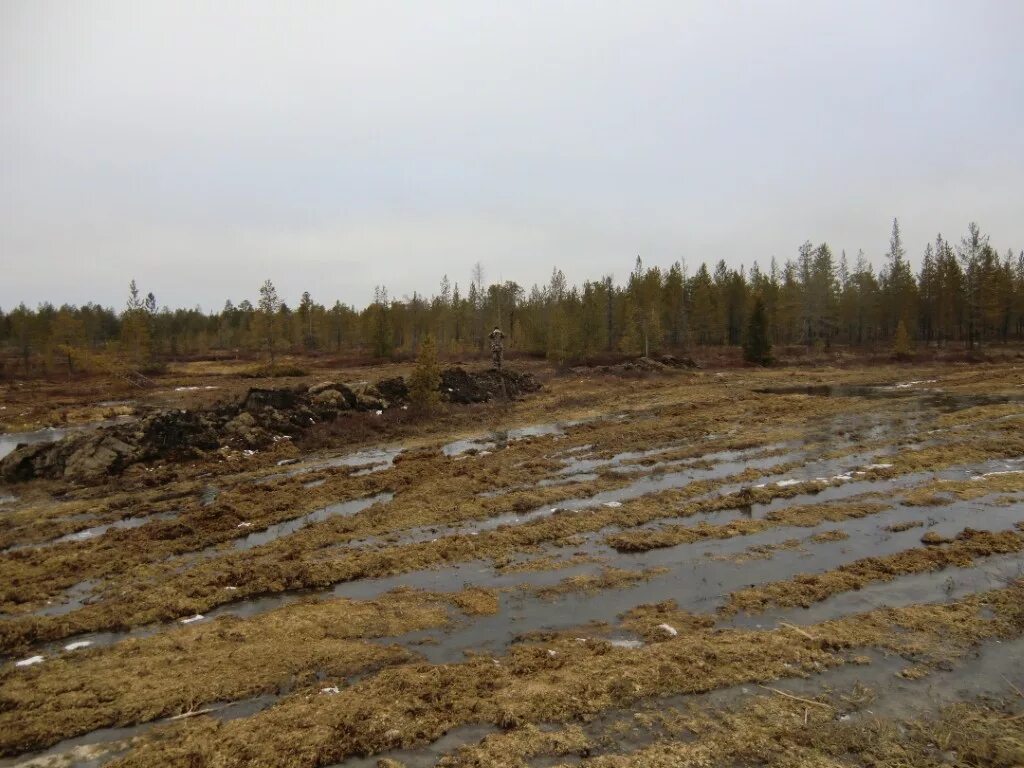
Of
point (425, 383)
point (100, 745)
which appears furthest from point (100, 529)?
point (425, 383)

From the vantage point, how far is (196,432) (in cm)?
2730

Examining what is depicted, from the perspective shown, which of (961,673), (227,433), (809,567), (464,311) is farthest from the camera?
(464,311)

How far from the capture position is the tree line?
2689 inches

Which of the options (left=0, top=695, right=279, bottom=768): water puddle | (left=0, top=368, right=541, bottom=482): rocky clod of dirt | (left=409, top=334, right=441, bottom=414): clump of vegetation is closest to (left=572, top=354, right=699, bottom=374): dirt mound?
(left=409, top=334, right=441, bottom=414): clump of vegetation

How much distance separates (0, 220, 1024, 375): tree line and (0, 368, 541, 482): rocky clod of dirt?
22525 millimetres

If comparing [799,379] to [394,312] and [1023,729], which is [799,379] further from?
[394,312]

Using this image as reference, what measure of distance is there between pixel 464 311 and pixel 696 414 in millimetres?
74815

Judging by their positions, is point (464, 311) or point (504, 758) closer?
point (504, 758)

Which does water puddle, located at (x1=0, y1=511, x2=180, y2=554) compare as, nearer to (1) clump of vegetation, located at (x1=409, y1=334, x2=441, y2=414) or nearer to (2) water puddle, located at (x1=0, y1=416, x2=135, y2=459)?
(2) water puddle, located at (x1=0, y1=416, x2=135, y2=459)

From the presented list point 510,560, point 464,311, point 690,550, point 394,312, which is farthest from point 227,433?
point 464,311

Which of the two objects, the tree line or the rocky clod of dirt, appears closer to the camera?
the rocky clod of dirt

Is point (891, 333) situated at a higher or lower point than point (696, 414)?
higher

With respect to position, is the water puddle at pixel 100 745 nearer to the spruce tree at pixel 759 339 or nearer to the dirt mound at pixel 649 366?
the dirt mound at pixel 649 366

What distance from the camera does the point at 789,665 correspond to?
845cm
